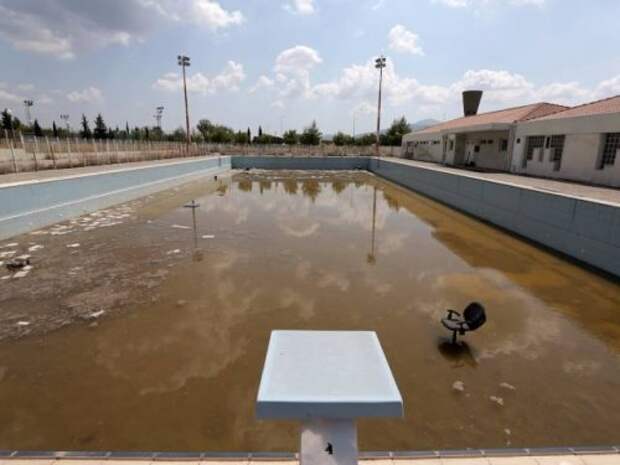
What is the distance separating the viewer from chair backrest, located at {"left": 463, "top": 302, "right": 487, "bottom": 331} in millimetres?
4555

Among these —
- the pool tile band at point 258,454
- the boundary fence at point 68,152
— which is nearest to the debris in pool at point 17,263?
the pool tile band at point 258,454

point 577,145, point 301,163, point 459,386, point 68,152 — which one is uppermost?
point 577,145

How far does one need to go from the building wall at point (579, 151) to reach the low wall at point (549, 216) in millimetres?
4765

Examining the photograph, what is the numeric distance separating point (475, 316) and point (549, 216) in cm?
666

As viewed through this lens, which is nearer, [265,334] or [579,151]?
[265,334]

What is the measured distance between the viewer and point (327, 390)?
4.54ft

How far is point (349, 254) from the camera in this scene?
8.55m

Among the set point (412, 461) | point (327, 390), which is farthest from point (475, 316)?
point (327, 390)

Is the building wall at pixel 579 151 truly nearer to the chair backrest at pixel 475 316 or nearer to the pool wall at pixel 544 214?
the pool wall at pixel 544 214

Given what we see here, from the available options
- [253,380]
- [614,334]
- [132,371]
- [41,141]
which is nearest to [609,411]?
[614,334]

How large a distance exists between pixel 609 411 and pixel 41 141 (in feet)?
74.4

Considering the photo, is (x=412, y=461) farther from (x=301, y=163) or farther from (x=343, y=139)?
(x=343, y=139)

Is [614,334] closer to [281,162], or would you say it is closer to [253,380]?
[253,380]

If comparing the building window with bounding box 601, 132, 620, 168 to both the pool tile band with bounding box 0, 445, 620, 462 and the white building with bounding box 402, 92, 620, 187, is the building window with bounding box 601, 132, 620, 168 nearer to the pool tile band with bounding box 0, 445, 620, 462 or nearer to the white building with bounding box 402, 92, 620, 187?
the white building with bounding box 402, 92, 620, 187
